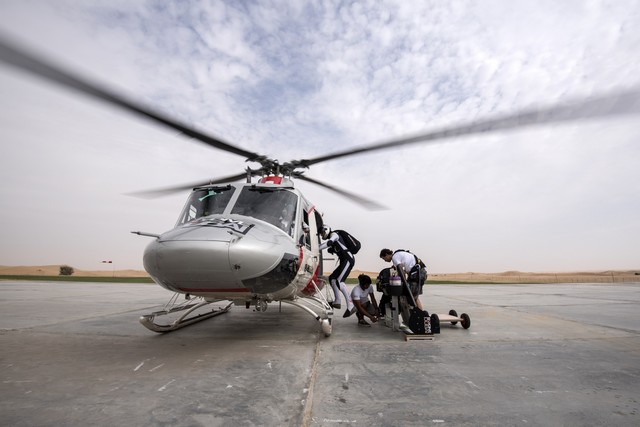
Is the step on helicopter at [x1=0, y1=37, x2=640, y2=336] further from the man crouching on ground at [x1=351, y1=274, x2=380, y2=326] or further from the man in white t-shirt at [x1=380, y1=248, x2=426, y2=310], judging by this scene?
the man in white t-shirt at [x1=380, y1=248, x2=426, y2=310]

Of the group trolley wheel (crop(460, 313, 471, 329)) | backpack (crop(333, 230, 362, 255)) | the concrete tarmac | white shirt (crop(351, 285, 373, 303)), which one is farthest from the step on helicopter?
trolley wheel (crop(460, 313, 471, 329))

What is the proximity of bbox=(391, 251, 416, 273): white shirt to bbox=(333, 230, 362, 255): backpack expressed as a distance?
1.51 metres

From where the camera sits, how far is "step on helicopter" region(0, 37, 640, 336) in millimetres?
3229

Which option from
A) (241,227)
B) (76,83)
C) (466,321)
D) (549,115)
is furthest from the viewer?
(466,321)

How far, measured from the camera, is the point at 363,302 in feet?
23.9

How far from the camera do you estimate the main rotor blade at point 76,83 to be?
2.64 m

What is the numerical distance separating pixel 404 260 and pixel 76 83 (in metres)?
5.32

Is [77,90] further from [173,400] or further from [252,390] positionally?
[252,390]

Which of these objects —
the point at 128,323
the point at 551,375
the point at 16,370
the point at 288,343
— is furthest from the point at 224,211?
the point at 551,375

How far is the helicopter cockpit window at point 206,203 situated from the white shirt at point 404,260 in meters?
3.13

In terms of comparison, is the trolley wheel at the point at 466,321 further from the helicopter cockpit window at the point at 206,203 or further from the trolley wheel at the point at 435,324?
the helicopter cockpit window at the point at 206,203

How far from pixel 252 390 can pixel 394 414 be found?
1268mm

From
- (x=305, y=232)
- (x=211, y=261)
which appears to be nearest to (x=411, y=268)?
(x=305, y=232)

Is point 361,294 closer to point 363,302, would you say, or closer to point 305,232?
point 363,302
